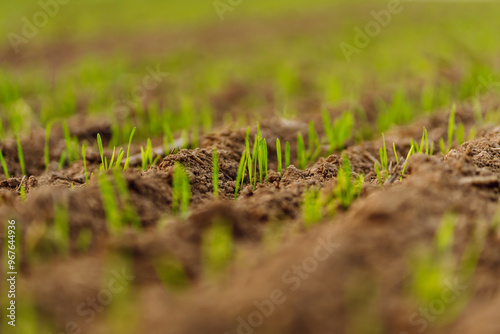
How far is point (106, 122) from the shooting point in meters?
3.38

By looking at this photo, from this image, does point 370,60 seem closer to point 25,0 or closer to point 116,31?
point 116,31

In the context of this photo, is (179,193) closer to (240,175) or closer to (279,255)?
(240,175)

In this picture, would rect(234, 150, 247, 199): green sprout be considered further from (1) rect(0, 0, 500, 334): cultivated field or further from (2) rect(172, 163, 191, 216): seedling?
(2) rect(172, 163, 191, 216): seedling

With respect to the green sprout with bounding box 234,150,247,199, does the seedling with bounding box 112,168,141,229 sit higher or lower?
higher

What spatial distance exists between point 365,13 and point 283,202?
13710 mm

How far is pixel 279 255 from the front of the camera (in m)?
1.21

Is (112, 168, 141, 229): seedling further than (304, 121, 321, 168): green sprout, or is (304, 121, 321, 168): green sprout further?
(304, 121, 321, 168): green sprout

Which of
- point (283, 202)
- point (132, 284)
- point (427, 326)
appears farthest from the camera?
point (283, 202)

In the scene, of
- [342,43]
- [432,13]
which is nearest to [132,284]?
[342,43]

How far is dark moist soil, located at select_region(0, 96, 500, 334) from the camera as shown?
3.43 ft

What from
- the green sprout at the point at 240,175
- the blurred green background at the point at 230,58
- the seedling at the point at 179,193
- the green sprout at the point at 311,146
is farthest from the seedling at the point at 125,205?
the blurred green background at the point at 230,58

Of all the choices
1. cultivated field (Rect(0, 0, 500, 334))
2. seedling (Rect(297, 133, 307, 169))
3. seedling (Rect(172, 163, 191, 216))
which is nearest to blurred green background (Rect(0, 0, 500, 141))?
cultivated field (Rect(0, 0, 500, 334))

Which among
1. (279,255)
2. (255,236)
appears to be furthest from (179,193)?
(279,255)

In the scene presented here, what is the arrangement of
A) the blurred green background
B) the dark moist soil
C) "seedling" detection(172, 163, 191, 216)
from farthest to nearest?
1. the blurred green background
2. "seedling" detection(172, 163, 191, 216)
3. the dark moist soil
